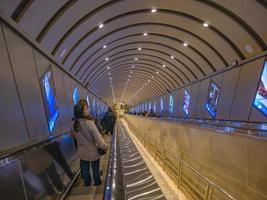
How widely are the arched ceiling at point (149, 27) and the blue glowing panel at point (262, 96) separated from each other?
121 centimetres

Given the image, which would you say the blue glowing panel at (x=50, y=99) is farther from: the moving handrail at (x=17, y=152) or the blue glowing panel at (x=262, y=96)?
the blue glowing panel at (x=262, y=96)

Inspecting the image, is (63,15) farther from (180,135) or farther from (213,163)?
(213,163)

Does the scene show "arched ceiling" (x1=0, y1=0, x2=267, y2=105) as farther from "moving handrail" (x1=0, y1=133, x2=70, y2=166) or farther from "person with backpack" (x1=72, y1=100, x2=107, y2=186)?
"moving handrail" (x1=0, y1=133, x2=70, y2=166)

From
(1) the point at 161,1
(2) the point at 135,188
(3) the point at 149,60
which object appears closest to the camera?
(2) the point at 135,188

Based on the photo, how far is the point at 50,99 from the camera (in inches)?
329

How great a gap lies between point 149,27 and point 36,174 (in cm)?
1236

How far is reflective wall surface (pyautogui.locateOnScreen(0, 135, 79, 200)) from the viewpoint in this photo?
292 centimetres

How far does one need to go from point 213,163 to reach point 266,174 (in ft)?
4.32

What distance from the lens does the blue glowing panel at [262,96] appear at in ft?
34.2

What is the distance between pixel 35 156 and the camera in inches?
158

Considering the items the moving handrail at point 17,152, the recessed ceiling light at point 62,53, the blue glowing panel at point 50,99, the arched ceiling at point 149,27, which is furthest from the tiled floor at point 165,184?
the recessed ceiling light at point 62,53

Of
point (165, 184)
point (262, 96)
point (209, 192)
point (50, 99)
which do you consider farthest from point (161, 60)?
point (209, 192)

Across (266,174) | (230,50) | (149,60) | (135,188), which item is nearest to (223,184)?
(266,174)

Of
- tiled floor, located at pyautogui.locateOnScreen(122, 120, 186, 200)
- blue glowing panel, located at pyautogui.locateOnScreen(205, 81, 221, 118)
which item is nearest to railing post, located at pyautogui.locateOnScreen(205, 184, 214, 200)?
tiled floor, located at pyautogui.locateOnScreen(122, 120, 186, 200)
